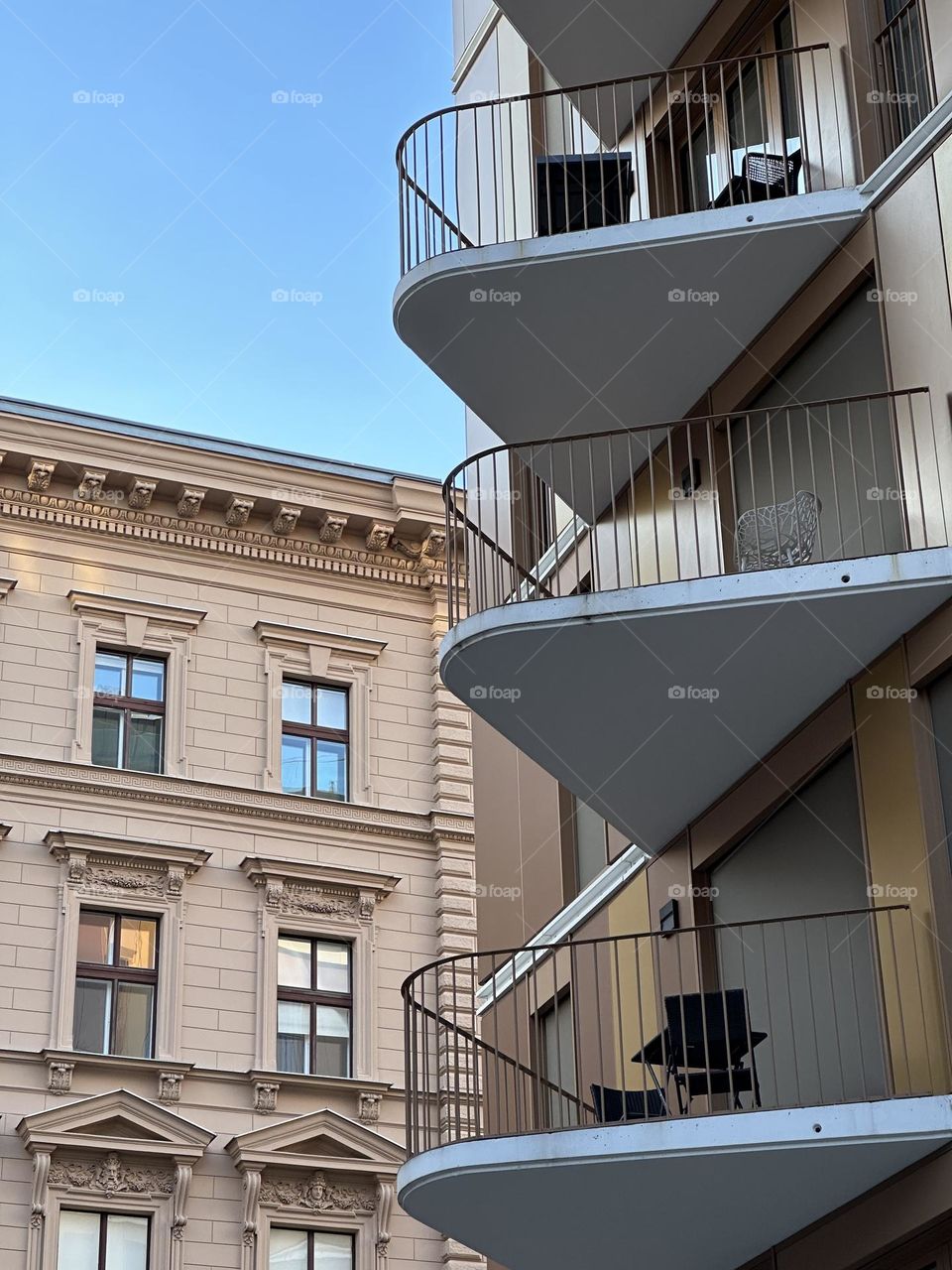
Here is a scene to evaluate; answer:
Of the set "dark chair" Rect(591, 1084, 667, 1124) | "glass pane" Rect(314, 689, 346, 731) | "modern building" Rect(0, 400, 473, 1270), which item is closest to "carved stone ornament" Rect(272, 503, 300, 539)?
"modern building" Rect(0, 400, 473, 1270)

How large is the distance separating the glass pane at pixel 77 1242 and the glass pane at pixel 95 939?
10.3 feet

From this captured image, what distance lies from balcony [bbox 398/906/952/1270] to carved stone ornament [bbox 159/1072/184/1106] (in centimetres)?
1183

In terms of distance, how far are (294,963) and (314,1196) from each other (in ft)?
9.97

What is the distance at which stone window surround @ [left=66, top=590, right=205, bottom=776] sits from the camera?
26.0m

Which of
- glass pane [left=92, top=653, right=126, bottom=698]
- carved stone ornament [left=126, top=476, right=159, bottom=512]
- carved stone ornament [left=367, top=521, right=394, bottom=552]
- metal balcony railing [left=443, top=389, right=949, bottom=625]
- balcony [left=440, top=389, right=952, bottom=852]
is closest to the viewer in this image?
balcony [left=440, top=389, right=952, bottom=852]

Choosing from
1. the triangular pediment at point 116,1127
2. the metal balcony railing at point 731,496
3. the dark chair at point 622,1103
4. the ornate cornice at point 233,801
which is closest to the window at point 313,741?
the ornate cornice at point 233,801

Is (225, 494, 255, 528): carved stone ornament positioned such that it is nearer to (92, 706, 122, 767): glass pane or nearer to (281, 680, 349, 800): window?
(281, 680, 349, 800): window

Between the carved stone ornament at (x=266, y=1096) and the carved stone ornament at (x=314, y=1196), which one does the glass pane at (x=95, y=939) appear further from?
the carved stone ornament at (x=314, y=1196)

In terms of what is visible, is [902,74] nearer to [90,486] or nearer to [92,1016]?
[92,1016]

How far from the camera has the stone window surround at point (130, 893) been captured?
2422 centimetres

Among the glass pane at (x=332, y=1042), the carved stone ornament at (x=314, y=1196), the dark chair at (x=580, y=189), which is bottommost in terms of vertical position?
the carved stone ornament at (x=314, y=1196)

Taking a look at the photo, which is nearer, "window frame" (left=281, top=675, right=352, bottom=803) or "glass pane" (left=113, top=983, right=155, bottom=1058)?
"glass pane" (left=113, top=983, right=155, bottom=1058)

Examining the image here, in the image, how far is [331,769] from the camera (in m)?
27.2

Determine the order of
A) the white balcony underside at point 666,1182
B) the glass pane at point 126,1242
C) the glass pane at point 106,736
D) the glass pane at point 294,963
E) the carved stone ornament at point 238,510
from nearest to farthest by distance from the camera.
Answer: the white balcony underside at point 666,1182, the glass pane at point 126,1242, the glass pane at point 294,963, the glass pane at point 106,736, the carved stone ornament at point 238,510
